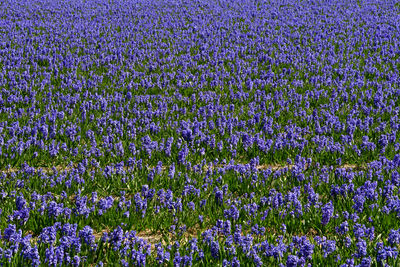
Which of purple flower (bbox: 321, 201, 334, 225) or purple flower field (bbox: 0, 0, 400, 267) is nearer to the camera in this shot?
purple flower field (bbox: 0, 0, 400, 267)

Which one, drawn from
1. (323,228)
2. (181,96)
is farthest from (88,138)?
(323,228)

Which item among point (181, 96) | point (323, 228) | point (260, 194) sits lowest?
point (323, 228)

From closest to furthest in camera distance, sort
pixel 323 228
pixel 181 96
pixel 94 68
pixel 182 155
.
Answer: pixel 323 228 < pixel 182 155 < pixel 181 96 < pixel 94 68

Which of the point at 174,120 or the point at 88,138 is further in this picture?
the point at 174,120

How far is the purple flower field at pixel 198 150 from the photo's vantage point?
180 inches

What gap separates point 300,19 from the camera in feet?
69.4

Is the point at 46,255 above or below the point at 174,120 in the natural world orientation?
below

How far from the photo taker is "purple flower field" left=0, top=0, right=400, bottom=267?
4.57m

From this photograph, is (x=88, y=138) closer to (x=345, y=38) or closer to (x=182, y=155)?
(x=182, y=155)

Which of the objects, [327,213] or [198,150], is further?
[198,150]

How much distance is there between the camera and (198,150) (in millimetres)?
7359

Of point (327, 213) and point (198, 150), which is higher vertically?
point (198, 150)

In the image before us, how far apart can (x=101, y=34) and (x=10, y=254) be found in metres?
14.2

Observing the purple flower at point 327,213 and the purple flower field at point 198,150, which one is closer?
the purple flower field at point 198,150
